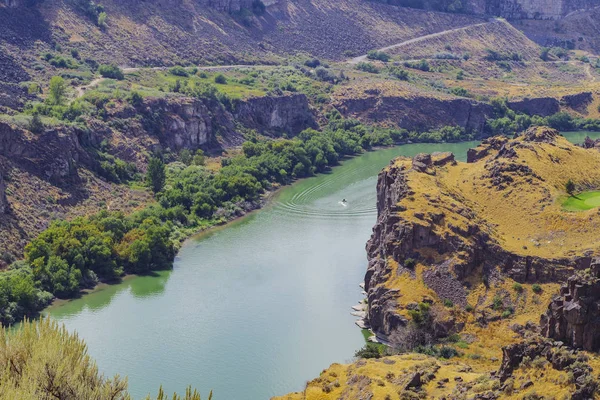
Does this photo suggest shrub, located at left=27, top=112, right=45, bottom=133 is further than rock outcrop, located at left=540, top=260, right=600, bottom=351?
Yes

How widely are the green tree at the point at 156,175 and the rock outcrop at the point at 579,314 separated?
6348 centimetres

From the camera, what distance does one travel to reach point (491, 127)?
503 ft

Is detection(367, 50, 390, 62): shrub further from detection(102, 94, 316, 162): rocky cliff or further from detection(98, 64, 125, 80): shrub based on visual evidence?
detection(98, 64, 125, 80): shrub

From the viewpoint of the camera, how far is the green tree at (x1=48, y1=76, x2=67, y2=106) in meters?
Answer: 114

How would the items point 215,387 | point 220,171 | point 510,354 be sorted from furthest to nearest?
point 220,171 → point 215,387 → point 510,354

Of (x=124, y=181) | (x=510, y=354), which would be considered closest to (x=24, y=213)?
(x=124, y=181)

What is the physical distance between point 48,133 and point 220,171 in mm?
21933

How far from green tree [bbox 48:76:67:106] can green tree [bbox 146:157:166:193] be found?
15938 mm

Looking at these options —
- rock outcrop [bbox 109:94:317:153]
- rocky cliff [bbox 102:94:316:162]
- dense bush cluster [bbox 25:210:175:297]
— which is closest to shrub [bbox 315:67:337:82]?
rock outcrop [bbox 109:94:317:153]

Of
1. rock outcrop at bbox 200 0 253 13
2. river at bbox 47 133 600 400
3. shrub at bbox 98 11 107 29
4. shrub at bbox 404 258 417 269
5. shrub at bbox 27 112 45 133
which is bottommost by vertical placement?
river at bbox 47 133 600 400

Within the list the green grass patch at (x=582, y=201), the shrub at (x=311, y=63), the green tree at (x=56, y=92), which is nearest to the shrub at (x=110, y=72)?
the green tree at (x=56, y=92)

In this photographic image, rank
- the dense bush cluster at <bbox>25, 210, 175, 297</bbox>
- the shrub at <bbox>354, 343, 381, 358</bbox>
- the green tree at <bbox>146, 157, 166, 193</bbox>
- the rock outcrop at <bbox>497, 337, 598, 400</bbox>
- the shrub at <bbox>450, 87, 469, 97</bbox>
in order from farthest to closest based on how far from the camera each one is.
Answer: the shrub at <bbox>450, 87, 469, 97</bbox> < the green tree at <bbox>146, 157, 166, 193</bbox> < the dense bush cluster at <bbox>25, 210, 175, 297</bbox> < the shrub at <bbox>354, 343, 381, 358</bbox> < the rock outcrop at <bbox>497, 337, 598, 400</bbox>

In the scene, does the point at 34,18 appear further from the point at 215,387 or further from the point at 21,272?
the point at 215,387

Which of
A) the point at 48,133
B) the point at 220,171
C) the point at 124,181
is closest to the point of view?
the point at 48,133
